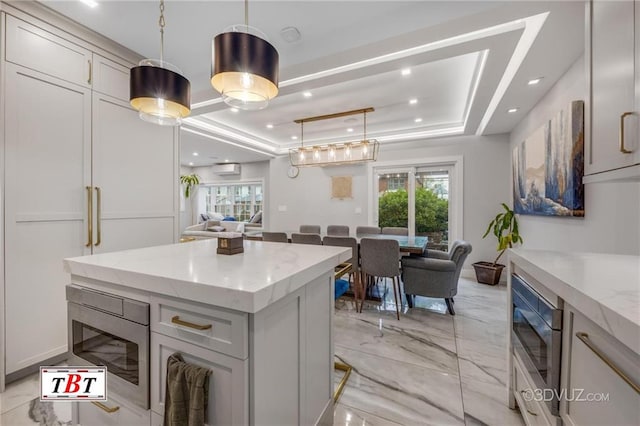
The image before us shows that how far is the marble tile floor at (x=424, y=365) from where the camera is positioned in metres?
1.62

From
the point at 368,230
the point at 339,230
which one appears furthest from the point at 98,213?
the point at 368,230

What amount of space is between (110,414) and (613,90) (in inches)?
112

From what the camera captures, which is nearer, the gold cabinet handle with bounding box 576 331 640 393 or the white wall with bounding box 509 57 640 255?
the gold cabinet handle with bounding box 576 331 640 393

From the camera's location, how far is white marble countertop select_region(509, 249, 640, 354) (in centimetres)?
67

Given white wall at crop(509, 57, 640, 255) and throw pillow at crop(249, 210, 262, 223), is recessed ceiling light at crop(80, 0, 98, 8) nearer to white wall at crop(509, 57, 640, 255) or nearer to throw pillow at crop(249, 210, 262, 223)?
white wall at crop(509, 57, 640, 255)

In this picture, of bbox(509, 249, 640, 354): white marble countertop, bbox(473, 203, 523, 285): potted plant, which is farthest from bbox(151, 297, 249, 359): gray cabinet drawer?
bbox(473, 203, 523, 285): potted plant

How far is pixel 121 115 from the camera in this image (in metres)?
Result: 2.42

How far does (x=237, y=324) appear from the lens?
867 mm

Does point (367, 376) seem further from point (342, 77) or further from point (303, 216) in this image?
point (303, 216)

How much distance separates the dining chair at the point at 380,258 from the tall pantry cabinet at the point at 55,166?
2443 mm

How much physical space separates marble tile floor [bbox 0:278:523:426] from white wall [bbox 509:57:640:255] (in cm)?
108

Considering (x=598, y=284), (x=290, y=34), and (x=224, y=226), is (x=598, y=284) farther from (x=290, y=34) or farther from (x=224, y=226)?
(x=224, y=226)

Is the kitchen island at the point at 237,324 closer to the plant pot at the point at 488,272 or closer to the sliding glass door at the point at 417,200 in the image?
the plant pot at the point at 488,272

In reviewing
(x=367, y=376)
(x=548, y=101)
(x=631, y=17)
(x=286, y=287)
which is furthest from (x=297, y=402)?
(x=548, y=101)
